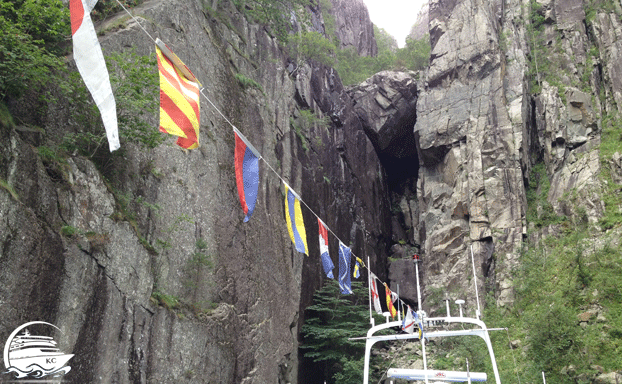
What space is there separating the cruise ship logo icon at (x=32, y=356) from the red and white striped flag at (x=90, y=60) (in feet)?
11.5

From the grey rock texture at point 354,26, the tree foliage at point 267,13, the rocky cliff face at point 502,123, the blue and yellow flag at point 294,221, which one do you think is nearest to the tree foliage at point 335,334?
the rocky cliff face at point 502,123

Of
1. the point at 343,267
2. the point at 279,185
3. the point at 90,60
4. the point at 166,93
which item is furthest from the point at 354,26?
the point at 90,60

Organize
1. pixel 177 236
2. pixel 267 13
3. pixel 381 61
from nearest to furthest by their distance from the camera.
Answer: pixel 177 236, pixel 267 13, pixel 381 61

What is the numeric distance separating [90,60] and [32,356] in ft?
14.2

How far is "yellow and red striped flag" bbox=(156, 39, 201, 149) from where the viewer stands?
6.54 metres

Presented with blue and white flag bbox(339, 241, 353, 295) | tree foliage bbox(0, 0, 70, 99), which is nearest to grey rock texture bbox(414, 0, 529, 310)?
blue and white flag bbox(339, 241, 353, 295)

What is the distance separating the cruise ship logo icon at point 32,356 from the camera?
6441 mm

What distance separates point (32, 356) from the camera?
6723 millimetres

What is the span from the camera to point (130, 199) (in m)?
10.3

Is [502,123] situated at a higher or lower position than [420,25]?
lower

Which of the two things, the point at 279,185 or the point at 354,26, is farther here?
the point at 354,26

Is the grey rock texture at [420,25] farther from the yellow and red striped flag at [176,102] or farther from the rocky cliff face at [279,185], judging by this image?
the yellow and red striped flag at [176,102]

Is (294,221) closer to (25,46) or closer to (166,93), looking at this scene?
(166,93)

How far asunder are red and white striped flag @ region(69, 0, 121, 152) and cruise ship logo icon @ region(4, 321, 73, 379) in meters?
3.52
